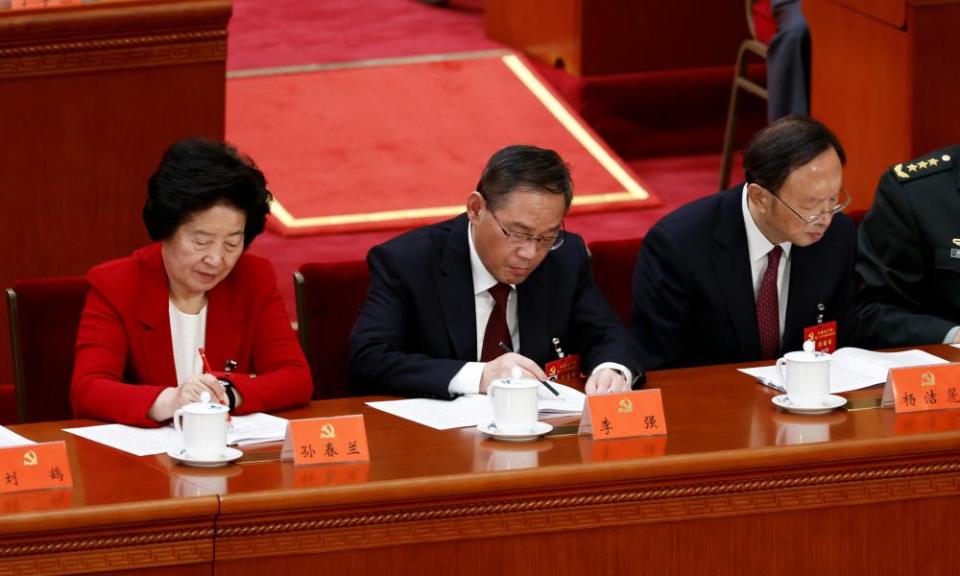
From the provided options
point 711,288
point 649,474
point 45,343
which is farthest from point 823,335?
point 45,343

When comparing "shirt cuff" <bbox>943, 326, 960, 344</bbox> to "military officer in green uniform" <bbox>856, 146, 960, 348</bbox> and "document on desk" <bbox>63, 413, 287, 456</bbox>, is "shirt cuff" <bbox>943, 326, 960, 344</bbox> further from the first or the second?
"document on desk" <bbox>63, 413, 287, 456</bbox>

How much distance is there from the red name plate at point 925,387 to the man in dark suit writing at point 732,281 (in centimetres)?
49

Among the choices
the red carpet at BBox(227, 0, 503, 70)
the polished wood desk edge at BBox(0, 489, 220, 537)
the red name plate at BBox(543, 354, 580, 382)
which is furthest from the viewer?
the red carpet at BBox(227, 0, 503, 70)

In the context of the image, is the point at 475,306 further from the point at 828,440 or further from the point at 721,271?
the point at 828,440

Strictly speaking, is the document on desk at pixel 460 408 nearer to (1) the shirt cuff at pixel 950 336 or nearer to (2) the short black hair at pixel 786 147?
(2) the short black hair at pixel 786 147

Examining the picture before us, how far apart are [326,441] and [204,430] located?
21cm

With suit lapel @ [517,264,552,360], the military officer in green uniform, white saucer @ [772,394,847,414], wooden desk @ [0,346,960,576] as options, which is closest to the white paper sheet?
wooden desk @ [0,346,960,576]

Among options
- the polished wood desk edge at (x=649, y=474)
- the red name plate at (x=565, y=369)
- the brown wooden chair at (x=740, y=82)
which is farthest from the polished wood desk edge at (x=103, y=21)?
the brown wooden chair at (x=740, y=82)

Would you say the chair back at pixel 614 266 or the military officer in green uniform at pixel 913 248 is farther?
the chair back at pixel 614 266

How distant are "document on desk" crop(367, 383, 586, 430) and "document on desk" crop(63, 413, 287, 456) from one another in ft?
0.78

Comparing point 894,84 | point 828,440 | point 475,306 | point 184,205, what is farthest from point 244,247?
point 894,84

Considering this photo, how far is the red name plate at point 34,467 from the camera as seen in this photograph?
2.79 meters

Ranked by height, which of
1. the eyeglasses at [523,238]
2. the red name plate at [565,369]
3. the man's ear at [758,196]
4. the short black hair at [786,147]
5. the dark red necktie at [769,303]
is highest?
the short black hair at [786,147]

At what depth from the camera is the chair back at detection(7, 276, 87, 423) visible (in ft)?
12.3
